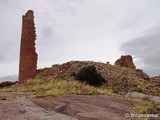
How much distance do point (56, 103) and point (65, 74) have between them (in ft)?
72.6

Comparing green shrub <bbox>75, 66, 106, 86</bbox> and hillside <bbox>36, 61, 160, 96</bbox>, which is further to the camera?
hillside <bbox>36, 61, 160, 96</bbox>

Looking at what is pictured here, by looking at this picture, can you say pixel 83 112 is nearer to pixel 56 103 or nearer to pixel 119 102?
pixel 56 103

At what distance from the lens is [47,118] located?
16609 mm

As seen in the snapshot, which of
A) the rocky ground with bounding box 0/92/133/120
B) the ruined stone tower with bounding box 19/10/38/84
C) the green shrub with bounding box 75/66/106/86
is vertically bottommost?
the rocky ground with bounding box 0/92/133/120

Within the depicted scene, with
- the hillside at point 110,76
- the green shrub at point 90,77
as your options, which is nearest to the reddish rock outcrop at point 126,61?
the hillside at point 110,76

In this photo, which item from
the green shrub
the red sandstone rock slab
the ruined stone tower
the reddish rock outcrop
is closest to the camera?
the red sandstone rock slab

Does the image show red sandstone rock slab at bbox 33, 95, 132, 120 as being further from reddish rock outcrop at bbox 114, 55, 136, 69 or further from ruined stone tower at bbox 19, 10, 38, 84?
reddish rock outcrop at bbox 114, 55, 136, 69

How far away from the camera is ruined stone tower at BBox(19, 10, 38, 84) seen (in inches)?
1695

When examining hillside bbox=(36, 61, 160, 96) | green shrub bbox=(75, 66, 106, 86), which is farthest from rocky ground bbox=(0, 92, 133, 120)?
hillside bbox=(36, 61, 160, 96)

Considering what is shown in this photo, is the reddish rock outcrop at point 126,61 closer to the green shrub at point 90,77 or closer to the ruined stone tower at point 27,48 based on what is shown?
the green shrub at point 90,77

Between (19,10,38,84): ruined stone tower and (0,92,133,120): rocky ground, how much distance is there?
65.7 ft

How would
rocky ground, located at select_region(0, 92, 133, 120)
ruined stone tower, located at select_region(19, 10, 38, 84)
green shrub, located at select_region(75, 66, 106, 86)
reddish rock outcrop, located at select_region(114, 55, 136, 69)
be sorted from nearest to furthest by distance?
1. rocky ground, located at select_region(0, 92, 133, 120)
2. green shrub, located at select_region(75, 66, 106, 86)
3. ruined stone tower, located at select_region(19, 10, 38, 84)
4. reddish rock outcrop, located at select_region(114, 55, 136, 69)

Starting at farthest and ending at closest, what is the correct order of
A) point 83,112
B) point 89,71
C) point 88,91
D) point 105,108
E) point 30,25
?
point 30,25 → point 89,71 → point 88,91 → point 105,108 → point 83,112

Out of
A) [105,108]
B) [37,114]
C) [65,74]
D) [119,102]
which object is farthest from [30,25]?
[37,114]
